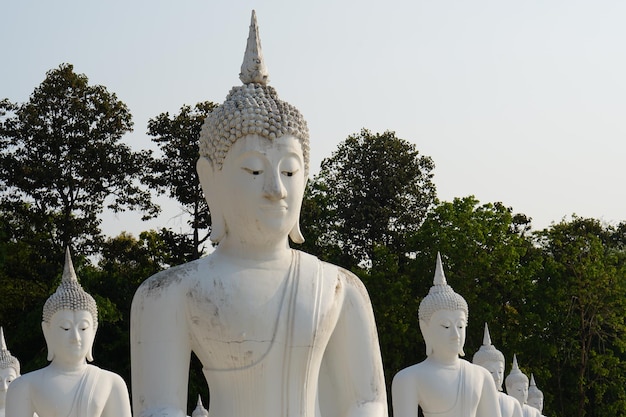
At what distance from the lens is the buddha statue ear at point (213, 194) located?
9055 mm

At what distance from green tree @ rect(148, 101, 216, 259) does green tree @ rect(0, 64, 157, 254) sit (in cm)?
82

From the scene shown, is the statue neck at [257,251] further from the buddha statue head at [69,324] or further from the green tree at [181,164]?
the green tree at [181,164]

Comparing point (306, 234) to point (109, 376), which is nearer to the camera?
point (109, 376)

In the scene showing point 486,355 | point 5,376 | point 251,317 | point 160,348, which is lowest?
point 160,348

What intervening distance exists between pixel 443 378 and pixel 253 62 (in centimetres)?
506

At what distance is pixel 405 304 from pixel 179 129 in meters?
7.21

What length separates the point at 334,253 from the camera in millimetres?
38438

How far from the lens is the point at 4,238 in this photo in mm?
35156

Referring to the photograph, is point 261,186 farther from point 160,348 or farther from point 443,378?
point 443,378

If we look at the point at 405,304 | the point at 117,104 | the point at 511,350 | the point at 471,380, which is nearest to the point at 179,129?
the point at 117,104

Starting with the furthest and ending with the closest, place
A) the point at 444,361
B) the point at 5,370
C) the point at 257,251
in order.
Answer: the point at 5,370, the point at 444,361, the point at 257,251

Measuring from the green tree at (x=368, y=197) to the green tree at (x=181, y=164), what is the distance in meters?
3.42

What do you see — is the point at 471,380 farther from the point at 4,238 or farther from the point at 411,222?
the point at 411,222

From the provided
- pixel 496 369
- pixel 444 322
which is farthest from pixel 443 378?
pixel 496 369
